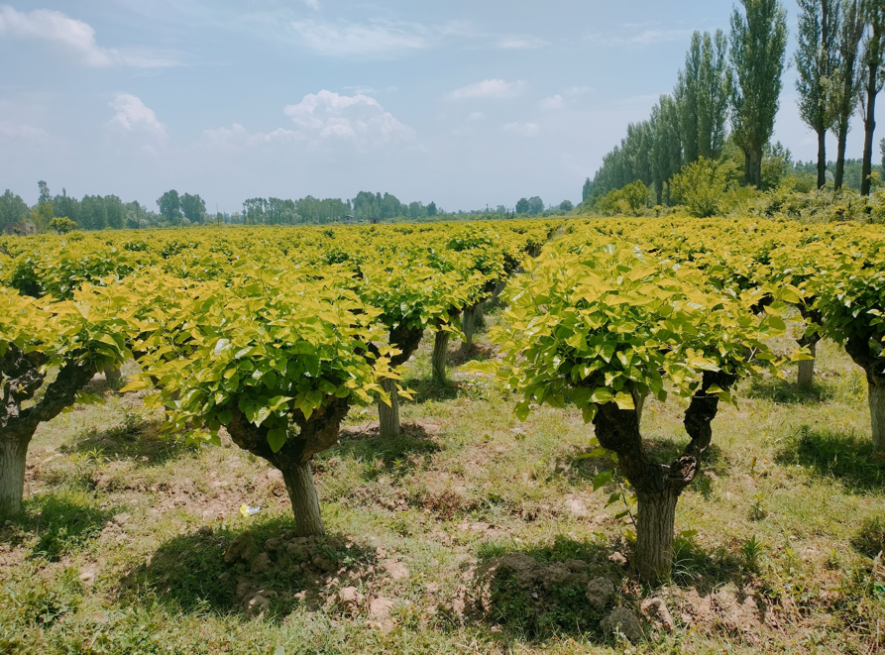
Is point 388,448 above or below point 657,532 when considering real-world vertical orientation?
below

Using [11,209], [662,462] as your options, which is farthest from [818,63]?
[11,209]

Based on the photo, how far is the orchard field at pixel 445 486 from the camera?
10.7 ft

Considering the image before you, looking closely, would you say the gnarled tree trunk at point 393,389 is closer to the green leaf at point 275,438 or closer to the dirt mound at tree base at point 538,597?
the dirt mound at tree base at point 538,597

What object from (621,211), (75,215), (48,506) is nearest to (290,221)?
(75,215)

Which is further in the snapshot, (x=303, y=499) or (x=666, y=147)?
(x=666, y=147)

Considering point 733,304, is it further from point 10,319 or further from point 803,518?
point 10,319

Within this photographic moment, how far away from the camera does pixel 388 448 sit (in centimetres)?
635

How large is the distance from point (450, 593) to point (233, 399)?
211 centimetres

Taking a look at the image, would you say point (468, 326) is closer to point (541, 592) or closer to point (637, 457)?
point (637, 457)

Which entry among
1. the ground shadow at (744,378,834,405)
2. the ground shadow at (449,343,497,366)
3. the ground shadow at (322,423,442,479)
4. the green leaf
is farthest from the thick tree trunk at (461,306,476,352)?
the green leaf

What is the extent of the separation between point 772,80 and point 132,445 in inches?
1586

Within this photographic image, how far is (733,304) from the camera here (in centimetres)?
369

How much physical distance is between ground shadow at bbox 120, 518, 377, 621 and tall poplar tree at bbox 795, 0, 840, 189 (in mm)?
34435

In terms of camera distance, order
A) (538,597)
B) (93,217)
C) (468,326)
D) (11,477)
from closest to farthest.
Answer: (538,597) < (11,477) < (468,326) < (93,217)
